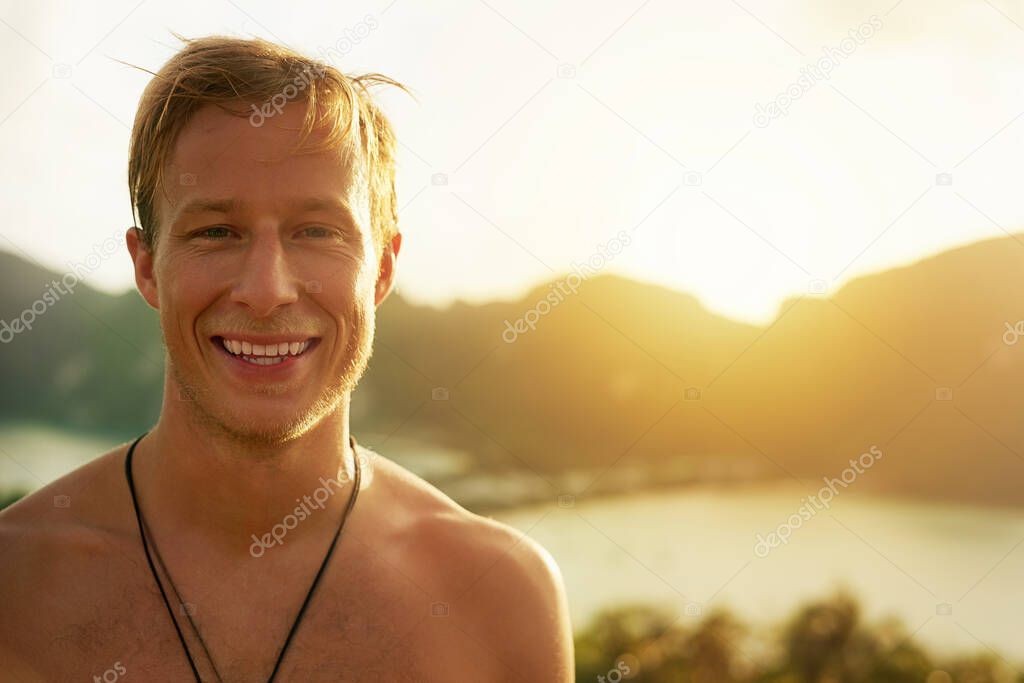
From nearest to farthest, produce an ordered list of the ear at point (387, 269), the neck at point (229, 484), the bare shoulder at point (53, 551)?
the bare shoulder at point (53, 551) < the neck at point (229, 484) < the ear at point (387, 269)

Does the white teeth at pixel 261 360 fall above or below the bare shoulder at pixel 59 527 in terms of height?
above

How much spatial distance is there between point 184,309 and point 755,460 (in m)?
7.52

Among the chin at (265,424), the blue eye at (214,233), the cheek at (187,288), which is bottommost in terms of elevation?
the chin at (265,424)

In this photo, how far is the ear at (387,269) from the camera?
2.99 m

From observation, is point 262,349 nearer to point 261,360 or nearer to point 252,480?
point 261,360

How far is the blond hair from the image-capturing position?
2.55 m

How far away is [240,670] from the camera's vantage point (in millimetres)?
2477

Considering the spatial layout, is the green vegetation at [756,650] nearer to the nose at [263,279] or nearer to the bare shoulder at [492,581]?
the bare shoulder at [492,581]

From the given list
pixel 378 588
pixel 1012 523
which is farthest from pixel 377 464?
pixel 1012 523

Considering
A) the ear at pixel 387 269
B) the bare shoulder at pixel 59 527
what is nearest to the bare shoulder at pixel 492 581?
the ear at pixel 387 269

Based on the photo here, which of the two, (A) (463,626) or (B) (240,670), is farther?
(A) (463,626)

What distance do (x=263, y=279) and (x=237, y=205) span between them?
205 mm

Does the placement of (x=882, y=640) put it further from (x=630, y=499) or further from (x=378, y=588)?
(x=378, y=588)

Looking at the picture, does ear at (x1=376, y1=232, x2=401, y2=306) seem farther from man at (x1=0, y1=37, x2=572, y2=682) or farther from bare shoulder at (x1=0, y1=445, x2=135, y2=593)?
bare shoulder at (x1=0, y1=445, x2=135, y2=593)
